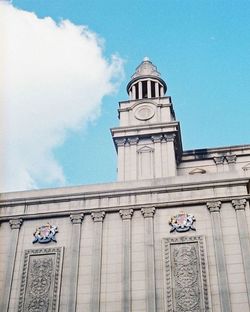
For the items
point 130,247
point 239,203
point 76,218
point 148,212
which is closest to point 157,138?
point 148,212

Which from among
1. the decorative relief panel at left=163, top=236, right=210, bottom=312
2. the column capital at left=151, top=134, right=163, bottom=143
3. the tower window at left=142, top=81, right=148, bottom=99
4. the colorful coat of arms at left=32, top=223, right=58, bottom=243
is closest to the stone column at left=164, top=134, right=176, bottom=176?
the column capital at left=151, top=134, right=163, bottom=143

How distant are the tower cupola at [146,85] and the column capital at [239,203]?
18.3m

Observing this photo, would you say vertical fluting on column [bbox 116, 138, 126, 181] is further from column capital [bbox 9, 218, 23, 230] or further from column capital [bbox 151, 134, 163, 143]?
column capital [bbox 9, 218, 23, 230]

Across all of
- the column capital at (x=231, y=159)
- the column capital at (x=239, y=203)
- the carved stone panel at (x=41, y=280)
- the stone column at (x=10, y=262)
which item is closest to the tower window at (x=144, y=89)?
the column capital at (x=231, y=159)

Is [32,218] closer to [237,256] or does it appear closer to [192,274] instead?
[192,274]

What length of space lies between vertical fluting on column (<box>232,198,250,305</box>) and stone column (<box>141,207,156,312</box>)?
14.2 feet

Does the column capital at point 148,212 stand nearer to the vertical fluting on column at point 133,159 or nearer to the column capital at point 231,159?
the vertical fluting on column at point 133,159

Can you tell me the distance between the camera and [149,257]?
81.9ft

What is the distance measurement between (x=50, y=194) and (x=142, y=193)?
5183 mm

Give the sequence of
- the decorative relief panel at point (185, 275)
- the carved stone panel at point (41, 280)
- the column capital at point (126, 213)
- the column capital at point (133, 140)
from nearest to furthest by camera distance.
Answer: the decorative relief panel at point (185, 275), the carved stone panel at point (41, 280), the column capital at point (126, 213), the column capital at point (133, 140)

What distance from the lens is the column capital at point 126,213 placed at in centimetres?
2645

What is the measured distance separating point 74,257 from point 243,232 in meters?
8.57

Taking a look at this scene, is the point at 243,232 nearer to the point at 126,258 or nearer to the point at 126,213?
the point at 126,258

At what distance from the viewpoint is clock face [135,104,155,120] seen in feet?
131
